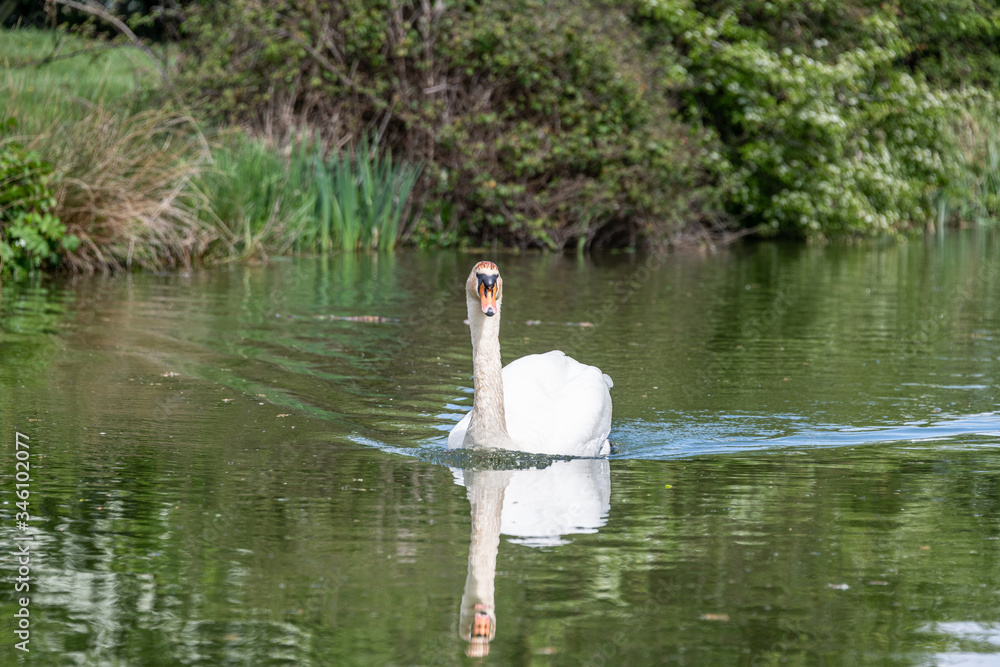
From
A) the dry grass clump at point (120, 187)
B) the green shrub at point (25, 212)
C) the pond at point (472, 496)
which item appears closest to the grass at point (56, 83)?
the dry grass clump at point (120, 187)

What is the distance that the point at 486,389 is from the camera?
287 inches

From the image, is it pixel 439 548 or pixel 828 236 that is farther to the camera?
pixel 828 236

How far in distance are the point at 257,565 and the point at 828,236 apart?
83.7ft

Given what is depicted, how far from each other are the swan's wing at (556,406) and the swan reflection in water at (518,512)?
137 millimetres

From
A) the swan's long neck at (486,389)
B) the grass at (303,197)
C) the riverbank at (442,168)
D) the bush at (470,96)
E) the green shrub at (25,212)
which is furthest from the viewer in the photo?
the bush at (470,96)

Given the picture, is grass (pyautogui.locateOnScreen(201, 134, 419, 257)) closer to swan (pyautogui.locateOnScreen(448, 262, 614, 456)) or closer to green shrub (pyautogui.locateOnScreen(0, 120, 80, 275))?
green shrub (pyautogui.locateOnScreen(0, 120, 80, 275))

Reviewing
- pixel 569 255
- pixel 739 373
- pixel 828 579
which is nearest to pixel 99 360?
pixel 739 373

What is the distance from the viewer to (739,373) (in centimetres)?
1054

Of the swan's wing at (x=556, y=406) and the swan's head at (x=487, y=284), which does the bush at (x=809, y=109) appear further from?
the swan's head at (x=487, y=284)

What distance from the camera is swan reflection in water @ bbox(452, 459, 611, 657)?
4.68 m

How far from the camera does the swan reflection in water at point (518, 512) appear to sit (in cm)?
468

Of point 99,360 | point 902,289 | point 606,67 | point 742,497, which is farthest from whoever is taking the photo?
point 606,67

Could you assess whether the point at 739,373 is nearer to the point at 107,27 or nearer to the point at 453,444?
the point at 453,444

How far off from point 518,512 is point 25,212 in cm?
1104
